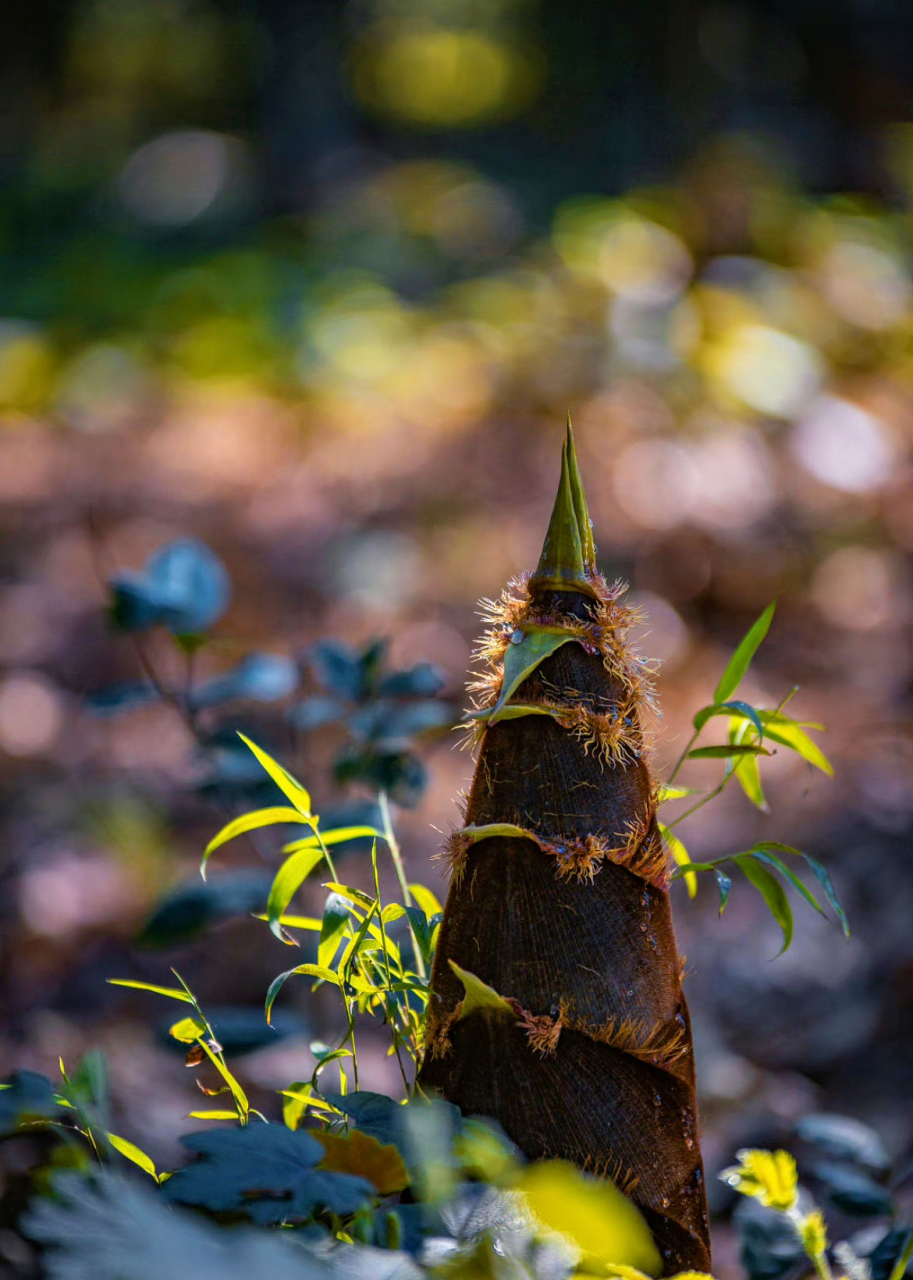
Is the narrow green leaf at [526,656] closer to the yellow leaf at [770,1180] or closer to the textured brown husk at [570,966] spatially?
the textured brown husk at [570,966]

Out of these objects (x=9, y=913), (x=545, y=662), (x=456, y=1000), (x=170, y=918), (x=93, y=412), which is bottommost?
(x=9, y=913)

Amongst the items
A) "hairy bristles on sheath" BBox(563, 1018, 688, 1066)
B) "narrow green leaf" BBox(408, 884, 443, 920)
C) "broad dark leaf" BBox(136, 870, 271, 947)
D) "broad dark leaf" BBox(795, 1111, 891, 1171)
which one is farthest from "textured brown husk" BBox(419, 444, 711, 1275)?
"broad dark leaf" BBox(136, 870, 271, 947)

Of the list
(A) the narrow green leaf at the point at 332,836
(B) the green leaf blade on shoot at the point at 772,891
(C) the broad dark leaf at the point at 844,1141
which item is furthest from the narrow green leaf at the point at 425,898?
(C) the broad dark leaf at the point at 844,1141

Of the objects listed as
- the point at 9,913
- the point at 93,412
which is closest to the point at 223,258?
the point at 93,412

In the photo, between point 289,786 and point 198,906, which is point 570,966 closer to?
point 289,786

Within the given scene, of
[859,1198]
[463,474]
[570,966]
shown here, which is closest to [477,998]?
[570,966]

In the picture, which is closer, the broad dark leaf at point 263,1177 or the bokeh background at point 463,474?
the broad dark leaf at point 263,1177

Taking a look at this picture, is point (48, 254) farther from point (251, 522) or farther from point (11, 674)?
point (11, 674)
